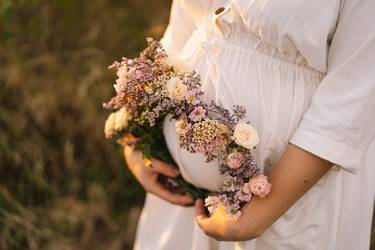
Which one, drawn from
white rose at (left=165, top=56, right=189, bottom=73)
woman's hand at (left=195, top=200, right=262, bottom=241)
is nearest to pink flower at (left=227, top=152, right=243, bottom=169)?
woman's hand at (left=195, top=200, right=262, bottom=241)

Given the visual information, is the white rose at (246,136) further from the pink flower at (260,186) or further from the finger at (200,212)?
the finger at (200,212)

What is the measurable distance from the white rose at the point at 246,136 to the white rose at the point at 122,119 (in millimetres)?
425

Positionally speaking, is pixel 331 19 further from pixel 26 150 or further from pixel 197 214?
pixel 26 150

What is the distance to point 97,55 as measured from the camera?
2557mm

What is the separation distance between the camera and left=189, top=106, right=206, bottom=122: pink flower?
1.04 meters

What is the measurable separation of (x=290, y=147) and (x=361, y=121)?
16 cm

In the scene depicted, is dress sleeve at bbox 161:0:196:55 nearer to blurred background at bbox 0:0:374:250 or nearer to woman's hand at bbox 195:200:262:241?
woman's hand at bbox 195:200:262:241

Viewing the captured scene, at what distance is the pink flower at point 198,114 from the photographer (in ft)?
3.40

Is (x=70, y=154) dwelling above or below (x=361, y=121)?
below

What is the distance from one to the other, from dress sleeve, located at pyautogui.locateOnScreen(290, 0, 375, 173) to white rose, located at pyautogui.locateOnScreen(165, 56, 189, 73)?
1.03 feet

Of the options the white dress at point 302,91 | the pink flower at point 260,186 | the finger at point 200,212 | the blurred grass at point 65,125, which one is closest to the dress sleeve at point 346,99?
the white dress at point 302,91

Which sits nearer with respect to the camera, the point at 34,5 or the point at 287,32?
the point at 287,32

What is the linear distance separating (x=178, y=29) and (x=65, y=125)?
1283 millimetres

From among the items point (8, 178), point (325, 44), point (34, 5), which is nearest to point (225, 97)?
point (325, 44)
